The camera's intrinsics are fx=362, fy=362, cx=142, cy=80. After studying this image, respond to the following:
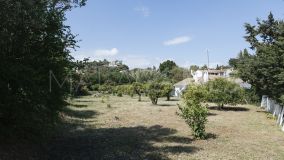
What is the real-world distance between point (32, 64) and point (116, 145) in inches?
175

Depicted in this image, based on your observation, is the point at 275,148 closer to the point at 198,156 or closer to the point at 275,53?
the point at 198,156

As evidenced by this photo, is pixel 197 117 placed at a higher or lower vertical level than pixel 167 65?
lower

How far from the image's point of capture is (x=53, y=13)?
1163cm

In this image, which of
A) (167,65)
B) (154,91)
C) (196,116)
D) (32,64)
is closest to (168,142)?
(196,116)

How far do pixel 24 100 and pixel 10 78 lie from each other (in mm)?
893

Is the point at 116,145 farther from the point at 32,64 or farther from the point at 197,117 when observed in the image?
the point at 32,64

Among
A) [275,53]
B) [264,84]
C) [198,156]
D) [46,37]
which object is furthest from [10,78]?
[264,84]

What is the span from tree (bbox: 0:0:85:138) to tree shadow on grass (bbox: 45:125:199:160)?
1.05 meters

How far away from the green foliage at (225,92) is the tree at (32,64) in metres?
18.9

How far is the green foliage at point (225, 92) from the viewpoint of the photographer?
29391 mm

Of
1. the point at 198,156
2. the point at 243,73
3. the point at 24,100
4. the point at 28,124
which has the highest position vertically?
the point at 243,73

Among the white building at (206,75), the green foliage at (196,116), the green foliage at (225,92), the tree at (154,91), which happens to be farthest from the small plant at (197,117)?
the white building at (206,75)

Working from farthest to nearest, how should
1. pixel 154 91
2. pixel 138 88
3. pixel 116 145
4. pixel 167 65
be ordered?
pixel 167 65 < pixel 138 88 < pixel 154 91 < pixel 116 145

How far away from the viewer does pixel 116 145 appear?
13086 mm
